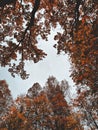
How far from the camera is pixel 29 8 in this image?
48.7 ft

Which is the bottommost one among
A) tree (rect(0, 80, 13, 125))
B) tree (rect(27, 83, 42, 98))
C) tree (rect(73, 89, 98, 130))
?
tree (rect(73, 89, 98, 130))

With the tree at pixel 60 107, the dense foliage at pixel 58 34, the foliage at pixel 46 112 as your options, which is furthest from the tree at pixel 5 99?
the dense foliage at pixel 58 34

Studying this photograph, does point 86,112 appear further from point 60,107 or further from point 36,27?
point 36,27

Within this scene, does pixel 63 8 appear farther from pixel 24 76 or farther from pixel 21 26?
pixel 24 76

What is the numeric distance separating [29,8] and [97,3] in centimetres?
344

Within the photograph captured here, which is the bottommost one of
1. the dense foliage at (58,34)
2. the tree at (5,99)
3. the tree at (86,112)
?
the dense foliage at (58,34)

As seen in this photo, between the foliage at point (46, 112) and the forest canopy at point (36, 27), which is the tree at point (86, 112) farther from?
the forest canopy at point (36, 27)

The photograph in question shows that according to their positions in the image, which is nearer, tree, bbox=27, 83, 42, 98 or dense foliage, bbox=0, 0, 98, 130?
dense foliage, bbox=0, 0, 98, 130

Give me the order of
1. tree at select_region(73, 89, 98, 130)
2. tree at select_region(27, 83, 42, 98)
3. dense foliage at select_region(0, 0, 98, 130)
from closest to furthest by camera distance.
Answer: dense foliage at select_region(0, 0, 98, 130), tree at select_region(73, 89, 98, 130), tree at select_region(27, 83, 42, 98)

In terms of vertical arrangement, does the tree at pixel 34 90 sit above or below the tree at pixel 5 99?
above

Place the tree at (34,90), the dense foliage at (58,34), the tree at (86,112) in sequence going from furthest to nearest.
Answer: the tree at (34,90)
the tree at (86,112)
the dense foliage at (58,34)

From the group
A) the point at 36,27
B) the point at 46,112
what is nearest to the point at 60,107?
the point at 46,112

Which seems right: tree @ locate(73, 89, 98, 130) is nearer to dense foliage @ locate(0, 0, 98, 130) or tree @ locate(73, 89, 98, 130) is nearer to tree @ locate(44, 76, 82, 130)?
tree @ locate(44, 76, 82, 130)

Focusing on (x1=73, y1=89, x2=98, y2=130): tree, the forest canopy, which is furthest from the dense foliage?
(x1=73, y1=89, x2=98, y2=130): tree
